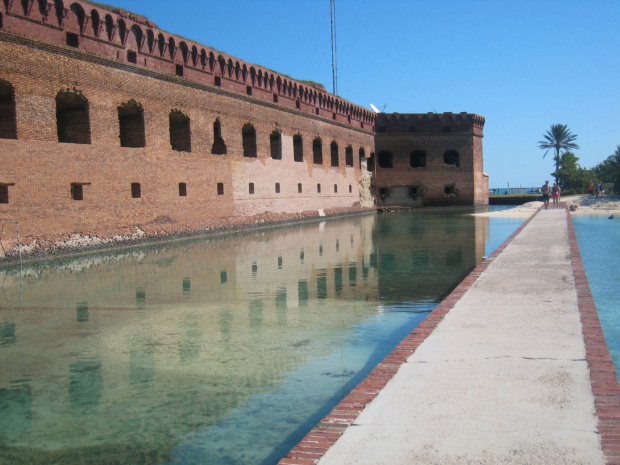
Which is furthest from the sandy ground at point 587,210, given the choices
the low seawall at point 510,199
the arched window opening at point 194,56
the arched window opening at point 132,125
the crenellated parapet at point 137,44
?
the arched window opening at point 132,125

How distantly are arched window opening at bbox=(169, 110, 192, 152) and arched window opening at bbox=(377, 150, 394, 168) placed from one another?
18.5 meters

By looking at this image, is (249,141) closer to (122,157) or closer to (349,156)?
(122,157)

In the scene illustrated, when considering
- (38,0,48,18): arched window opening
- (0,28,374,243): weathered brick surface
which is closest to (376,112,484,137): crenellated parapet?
(0,28,374,243): weathered brick surface

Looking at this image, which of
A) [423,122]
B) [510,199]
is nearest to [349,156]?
[423,122]

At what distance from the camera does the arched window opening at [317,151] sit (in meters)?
26.2

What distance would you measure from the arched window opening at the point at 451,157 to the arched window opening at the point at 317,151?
38.5 ft

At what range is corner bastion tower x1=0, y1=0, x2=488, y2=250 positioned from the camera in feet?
39.1

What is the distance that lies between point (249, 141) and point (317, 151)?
6.37 m

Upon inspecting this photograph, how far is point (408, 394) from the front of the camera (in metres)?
2.97

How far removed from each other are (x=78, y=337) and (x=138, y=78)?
11.2 meters

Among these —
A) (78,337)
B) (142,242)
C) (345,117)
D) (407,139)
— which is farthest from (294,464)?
(407,139)

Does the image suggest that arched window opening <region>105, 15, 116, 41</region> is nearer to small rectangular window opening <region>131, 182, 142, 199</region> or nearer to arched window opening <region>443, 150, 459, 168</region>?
small rectangular window opening <region>131, 182, 142, 199</region>

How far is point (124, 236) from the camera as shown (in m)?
14.2

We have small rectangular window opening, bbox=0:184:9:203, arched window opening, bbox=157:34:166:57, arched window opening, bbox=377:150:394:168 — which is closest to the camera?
small rectangular window opening, bbox=0:184:9:203
